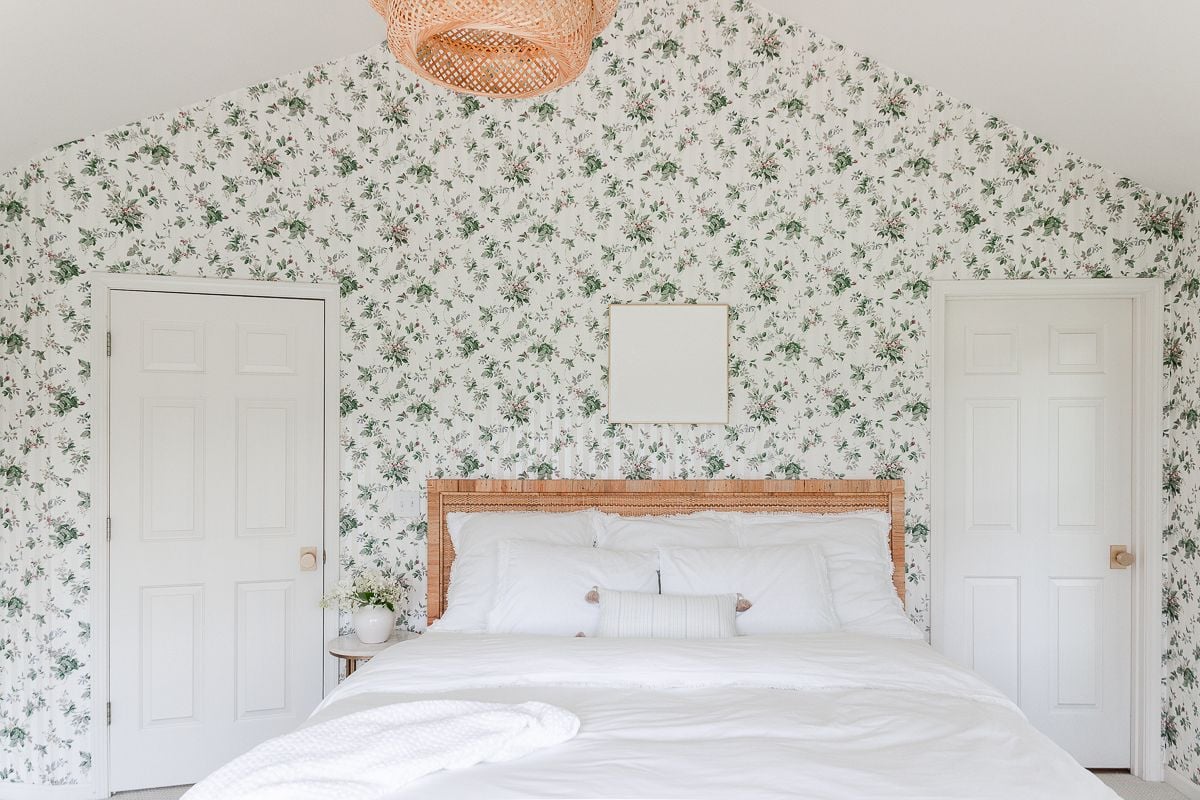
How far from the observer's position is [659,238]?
11.7 feet

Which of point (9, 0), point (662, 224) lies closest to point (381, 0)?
point (9, 0)

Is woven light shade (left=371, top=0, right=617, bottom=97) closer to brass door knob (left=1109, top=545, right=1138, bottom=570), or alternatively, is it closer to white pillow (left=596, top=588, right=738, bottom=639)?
white pillow (left=596, top=588, right=738, bottom=639)

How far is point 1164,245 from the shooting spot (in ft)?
11.4

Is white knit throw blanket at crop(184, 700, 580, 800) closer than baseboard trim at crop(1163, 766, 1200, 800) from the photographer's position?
Yes

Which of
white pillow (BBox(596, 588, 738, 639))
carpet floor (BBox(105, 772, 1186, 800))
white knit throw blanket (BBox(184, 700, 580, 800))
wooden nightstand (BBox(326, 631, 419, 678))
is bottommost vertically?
carpet floor (BBox(105, 772, 1186, 800))

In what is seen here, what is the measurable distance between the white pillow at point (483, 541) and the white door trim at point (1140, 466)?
4.77 feet

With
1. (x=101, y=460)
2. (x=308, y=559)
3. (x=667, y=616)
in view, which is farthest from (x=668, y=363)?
(x=101, y=460)

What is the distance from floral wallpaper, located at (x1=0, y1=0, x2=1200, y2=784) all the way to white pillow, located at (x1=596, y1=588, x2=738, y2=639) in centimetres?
80

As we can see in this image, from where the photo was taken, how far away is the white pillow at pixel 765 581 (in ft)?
9.52

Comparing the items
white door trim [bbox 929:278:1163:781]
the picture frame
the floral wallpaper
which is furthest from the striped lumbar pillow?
white door trim [bbox 929:278:1163:781]

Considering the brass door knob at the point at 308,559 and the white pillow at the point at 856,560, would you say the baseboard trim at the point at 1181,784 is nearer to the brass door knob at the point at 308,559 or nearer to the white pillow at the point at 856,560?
the white pillow at the point at 856,560

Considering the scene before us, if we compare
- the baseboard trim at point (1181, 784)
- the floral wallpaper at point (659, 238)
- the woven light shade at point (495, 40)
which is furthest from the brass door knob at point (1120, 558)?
the woven light shade at point (495, 40)

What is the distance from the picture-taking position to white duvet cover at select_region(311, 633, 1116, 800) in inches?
68.3

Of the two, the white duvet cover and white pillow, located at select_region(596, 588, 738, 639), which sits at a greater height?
white pillow, located at select_region(596, 588, 738, 639)
